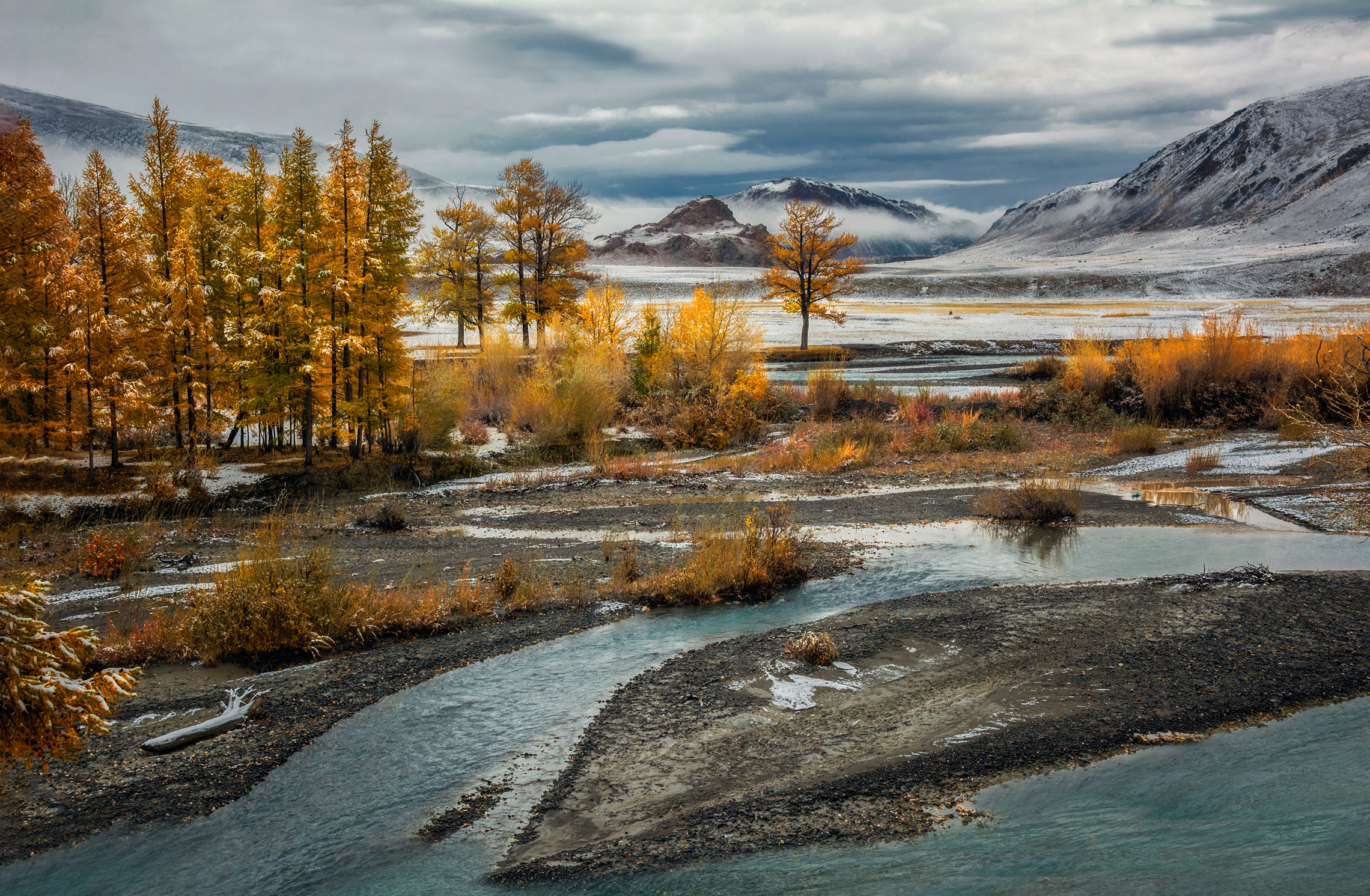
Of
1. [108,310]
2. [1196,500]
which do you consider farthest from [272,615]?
[1196,500]

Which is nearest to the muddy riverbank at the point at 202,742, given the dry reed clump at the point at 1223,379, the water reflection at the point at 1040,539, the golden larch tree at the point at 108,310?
the water reflection at the point at 1040,539

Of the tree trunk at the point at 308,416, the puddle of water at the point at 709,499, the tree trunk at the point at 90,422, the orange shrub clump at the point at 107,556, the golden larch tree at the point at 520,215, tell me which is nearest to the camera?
the orange shrub clump at the point at 107,556

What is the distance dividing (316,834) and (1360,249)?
13229cm

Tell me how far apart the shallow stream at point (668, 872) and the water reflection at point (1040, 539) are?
547cm

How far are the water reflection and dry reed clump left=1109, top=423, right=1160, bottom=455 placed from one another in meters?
8.23

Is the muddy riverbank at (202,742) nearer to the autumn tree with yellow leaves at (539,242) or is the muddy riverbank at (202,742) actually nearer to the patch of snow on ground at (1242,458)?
the patch of snow on ground at (1242,458)

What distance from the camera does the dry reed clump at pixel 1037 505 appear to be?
15.1m

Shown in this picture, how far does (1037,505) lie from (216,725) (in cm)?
1335

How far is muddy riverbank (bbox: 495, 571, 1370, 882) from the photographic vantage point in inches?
242

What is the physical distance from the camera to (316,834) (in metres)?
6.18

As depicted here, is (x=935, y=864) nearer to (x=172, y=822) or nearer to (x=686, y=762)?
(x=686, y=762)

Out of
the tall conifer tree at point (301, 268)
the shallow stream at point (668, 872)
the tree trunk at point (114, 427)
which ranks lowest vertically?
the shallow stream at point (668, 872)

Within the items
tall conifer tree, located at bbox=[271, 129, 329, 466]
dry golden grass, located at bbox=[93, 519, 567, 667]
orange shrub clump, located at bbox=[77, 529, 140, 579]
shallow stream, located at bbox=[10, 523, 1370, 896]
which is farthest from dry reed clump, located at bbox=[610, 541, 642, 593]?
tall conifer tree, located at bbox=[271, 129, 329, 466]

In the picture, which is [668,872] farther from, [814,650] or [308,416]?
[308,416]
